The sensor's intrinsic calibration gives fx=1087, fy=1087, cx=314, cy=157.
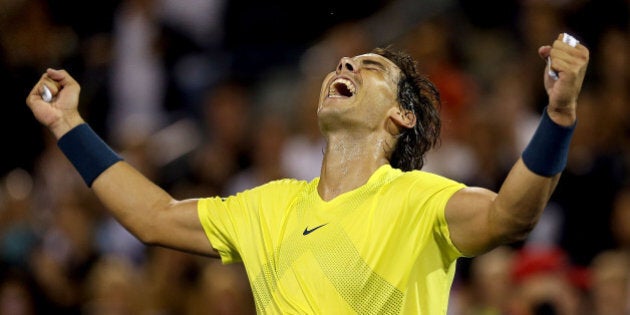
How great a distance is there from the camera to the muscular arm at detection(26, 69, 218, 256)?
4.53 m

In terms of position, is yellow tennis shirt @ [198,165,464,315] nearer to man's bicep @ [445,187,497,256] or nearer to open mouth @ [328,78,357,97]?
man's bicep @ [445,187,497,256]

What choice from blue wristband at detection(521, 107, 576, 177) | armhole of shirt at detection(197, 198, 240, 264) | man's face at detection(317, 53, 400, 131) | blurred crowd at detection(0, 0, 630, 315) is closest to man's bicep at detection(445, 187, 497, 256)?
blue wristband at detection(521, 107, 576, 177)

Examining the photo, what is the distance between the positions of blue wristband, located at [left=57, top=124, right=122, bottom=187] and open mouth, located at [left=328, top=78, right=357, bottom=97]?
0.97 meters

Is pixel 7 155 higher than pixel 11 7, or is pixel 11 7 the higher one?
pixel 11 7

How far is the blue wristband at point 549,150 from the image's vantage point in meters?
3.49

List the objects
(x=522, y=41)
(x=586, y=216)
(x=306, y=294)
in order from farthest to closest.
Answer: (x=522, y=41), (x=586, y=216), (x=306, y=294)

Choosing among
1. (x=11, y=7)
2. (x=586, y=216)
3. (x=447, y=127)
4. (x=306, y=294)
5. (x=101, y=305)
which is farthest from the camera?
(x=11, y=7)

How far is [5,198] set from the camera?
929cm

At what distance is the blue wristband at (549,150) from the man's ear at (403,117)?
3.60 feet

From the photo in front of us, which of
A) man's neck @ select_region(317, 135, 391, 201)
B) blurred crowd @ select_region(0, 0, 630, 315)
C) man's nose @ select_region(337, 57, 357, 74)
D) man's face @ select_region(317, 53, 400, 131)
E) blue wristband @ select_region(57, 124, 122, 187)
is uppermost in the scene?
man's nose @ select_region(337, 57, 357, 74)

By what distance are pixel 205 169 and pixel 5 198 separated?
6.19 feet

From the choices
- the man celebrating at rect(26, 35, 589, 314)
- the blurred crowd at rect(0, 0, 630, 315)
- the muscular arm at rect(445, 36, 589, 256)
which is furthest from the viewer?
the blurred crowd at rect(0, 0, 630, 315)

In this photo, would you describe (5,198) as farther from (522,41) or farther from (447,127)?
(522,41)

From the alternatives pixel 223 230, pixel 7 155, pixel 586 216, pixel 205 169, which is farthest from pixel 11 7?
pixel 223 230
